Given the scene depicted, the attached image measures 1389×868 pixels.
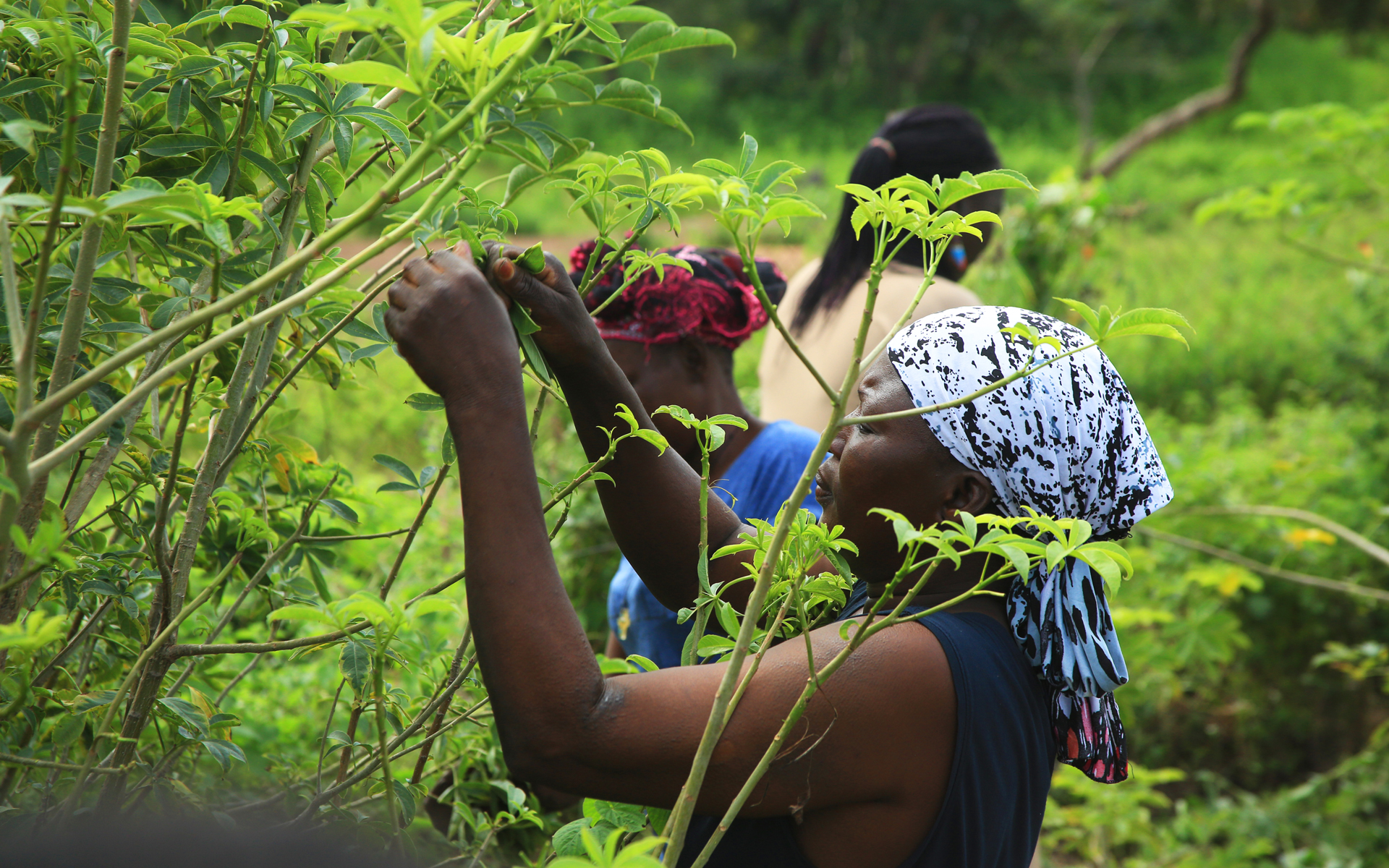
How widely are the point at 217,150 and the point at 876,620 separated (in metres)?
0.95

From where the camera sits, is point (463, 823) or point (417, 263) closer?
point (417, 263)

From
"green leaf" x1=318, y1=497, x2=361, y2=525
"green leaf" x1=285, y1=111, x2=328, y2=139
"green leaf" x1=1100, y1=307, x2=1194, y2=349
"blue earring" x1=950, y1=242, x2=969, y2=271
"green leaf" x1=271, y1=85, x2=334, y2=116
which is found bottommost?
"green leaf" x1=318, y1=497, x2=361, y2=525

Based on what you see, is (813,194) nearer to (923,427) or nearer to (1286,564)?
(1286,564)

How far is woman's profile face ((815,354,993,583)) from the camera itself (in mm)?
1374

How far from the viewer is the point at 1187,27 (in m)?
25.1

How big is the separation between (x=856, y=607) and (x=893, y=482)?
242 millimetres

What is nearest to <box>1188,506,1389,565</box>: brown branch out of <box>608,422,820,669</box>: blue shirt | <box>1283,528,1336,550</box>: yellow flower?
<box>1283,528,1336,550</box>: yellow flower

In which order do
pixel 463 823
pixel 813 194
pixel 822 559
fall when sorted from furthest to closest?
pixel 813 194 < pixel 463 823 < pixel 822 559

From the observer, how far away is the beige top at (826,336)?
2670 mm

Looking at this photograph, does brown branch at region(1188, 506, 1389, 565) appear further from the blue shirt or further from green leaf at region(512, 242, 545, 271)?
green leaf at region(512, 242, 545, 271)

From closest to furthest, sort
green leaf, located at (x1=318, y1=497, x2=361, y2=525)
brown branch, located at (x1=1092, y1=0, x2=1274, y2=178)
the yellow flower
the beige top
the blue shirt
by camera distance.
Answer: green leaf, located at (x1=318, y1=497, x2=361, y2=525) < the blue shirt < the beige top < the yellow flower < brown branch, located at (x1=1092, y1=0, x2=1274, y2=178)

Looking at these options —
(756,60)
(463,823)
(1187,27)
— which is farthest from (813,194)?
(1187,27)

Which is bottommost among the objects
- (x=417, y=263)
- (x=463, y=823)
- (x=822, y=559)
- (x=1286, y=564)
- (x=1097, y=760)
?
(x=1286, y=564)

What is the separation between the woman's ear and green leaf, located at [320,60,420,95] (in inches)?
32.2
